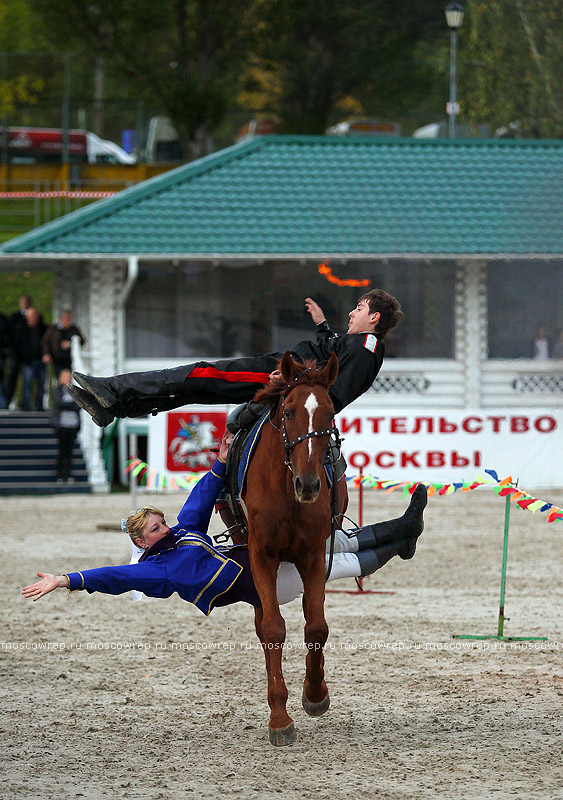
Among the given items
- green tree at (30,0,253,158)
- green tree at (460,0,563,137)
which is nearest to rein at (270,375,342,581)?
green tree at (460,0,563,137)

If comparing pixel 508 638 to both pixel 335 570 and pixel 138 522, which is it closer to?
pixel 335 570

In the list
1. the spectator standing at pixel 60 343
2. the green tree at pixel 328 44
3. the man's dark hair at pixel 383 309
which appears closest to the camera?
the man's dark hair at pixel 383 309

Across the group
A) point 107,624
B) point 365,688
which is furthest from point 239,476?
point 107,624

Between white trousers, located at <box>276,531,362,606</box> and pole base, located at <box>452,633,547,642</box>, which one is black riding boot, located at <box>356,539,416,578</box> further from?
pole base, located at <box>452,633,547,642</box>

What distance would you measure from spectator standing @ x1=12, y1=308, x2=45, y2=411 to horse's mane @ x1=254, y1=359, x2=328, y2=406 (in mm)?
16134

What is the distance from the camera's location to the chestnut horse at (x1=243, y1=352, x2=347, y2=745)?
20.2 feet

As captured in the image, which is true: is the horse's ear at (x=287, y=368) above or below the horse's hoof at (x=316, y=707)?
above

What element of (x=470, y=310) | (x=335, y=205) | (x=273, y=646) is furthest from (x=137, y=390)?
(x=470, y=310)

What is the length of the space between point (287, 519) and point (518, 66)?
31384 mm

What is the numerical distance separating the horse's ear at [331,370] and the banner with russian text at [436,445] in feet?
42.7

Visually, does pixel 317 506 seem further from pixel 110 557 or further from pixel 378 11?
pixel 378 11

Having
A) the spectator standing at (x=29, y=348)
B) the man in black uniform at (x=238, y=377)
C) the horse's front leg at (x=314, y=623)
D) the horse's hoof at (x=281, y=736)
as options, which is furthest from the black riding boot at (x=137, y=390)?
the spectator standing at (x=29, y=348)

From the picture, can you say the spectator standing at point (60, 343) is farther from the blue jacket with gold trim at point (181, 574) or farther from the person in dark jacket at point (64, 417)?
the blue jacket with gold trim at point (181, 574)

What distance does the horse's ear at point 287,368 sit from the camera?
6.19m
